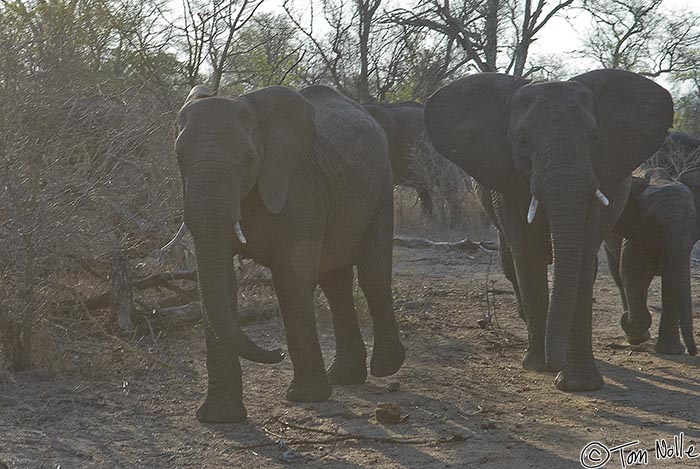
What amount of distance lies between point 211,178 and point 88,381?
1.88m

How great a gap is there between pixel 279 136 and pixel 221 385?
1258mm

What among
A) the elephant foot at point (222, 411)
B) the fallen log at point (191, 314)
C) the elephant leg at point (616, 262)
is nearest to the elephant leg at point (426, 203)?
the elephant leg at point (616, 262)

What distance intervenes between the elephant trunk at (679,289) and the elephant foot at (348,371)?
2.02m

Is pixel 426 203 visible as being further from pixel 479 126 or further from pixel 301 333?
pixel 301 333

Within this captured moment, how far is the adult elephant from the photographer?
602 cm

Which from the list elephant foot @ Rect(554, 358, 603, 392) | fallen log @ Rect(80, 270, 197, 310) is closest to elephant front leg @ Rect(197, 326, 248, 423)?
elephant foot @ Rect(554, 358, 603, 392)

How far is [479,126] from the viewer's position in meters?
7.02

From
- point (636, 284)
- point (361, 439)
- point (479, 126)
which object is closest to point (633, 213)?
point (636, 284)

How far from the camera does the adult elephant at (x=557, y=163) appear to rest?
19.7 ft

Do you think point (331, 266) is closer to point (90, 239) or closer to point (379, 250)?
point (379, 250)

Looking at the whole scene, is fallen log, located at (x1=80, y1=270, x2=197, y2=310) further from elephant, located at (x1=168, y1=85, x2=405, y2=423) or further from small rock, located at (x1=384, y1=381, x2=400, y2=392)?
small rock, located at (x1=384, y1=381, x2=400, y2=392)

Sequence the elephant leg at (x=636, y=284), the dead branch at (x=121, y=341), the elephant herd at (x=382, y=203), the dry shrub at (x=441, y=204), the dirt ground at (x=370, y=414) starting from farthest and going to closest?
the dry shrub at (x=441, y=204)
the elephant leg at (x=636, y=284)
the dead branch at (x=121, y=341)
the elephant herd at (x=382, y=203)
the dirt ground at (x=370, y=414)

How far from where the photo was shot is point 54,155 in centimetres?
655
